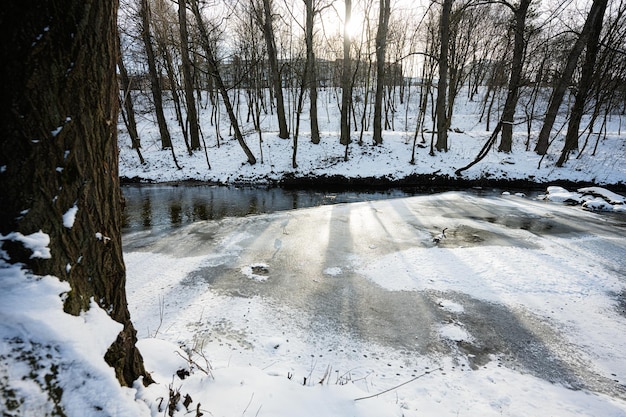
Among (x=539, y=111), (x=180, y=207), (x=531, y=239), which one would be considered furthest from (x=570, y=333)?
(x=539, y=111)

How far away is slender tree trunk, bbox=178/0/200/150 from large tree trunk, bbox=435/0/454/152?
11130 mm

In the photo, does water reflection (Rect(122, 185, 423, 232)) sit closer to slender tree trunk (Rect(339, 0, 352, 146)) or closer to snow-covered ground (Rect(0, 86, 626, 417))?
snow-covered ground (Rect(0, 86, 626, 417))

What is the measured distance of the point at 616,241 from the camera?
21.4 ft

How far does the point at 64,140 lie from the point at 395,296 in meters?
4.10

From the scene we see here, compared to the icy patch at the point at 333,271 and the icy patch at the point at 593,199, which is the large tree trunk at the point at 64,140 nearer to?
the icy patch at the point at 333,271

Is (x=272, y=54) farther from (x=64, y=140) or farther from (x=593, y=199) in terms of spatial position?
(x=64, y=140)

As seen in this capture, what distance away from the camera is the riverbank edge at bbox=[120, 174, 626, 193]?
1506 cm

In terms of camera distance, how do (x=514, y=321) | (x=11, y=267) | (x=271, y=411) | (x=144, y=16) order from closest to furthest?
(x=11, y=267) < (x=271, y=411) < (x=514, y=321) < (x=144, y=16)

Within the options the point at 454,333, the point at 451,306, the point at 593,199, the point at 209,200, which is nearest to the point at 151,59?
the point at 209,200

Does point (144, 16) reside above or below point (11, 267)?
above

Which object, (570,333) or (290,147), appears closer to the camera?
(570,333)

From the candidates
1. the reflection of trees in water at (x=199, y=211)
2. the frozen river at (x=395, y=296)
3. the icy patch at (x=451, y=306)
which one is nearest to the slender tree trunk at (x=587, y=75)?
the frozen river at (x=395, y=296)

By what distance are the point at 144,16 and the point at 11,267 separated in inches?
697

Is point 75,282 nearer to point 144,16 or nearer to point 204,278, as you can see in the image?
point 204,278
